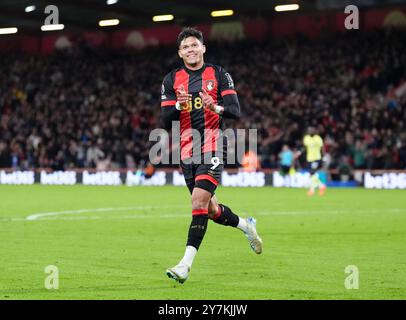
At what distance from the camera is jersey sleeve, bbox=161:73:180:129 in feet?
30.5

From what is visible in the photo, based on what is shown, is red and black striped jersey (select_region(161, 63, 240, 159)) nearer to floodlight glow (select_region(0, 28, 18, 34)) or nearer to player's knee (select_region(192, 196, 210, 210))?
player's knee (select_region(192, 196, 210, 210))

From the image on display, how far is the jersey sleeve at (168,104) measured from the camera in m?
9.30

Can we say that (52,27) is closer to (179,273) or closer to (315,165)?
(315,165)

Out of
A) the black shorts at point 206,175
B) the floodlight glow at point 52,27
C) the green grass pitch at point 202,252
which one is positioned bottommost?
the green grass pitch at point 202,252

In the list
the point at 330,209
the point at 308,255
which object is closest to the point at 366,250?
the point at 308,255

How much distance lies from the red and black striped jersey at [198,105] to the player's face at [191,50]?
0.16 m

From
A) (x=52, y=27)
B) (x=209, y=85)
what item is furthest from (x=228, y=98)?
(x=52, y=27)

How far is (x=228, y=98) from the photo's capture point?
9266mm

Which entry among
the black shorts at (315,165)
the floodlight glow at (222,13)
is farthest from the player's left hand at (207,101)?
the floodlight glow at (222,13)

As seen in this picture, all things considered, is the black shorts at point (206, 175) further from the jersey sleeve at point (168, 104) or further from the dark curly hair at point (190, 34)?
the dark curly hair at point (190, 34)

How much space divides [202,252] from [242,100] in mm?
28244

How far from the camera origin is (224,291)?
8.10 meters
